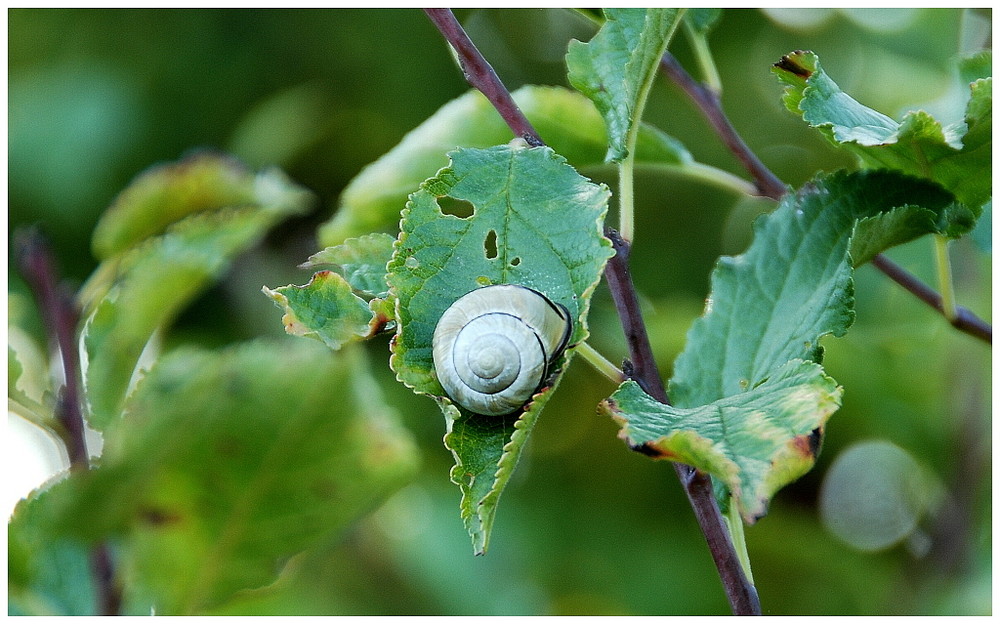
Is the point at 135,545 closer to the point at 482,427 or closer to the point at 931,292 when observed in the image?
the point at 482,427

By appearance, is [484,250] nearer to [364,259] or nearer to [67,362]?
[364,259]

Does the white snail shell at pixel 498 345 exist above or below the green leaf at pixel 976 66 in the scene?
above

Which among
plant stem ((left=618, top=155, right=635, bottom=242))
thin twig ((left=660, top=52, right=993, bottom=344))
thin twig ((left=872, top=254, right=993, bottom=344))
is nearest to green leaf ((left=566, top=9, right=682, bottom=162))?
plant stem ((left=618, top=155, right=635, bottom=242))

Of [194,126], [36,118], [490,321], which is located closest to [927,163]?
[490,321]

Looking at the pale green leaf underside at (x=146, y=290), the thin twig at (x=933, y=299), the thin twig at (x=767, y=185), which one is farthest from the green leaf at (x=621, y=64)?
the pale green leaf underside at (x=146, y=290)

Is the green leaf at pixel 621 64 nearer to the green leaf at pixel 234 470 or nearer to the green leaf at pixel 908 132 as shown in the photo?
the green leaf at pixel 908 132

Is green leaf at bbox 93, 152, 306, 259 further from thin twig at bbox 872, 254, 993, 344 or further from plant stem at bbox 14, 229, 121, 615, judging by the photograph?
thin twig at bbox 872, 254, 993, 344

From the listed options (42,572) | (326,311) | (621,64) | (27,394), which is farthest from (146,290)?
(621,64)

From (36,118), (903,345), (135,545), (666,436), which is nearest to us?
(666,436)
